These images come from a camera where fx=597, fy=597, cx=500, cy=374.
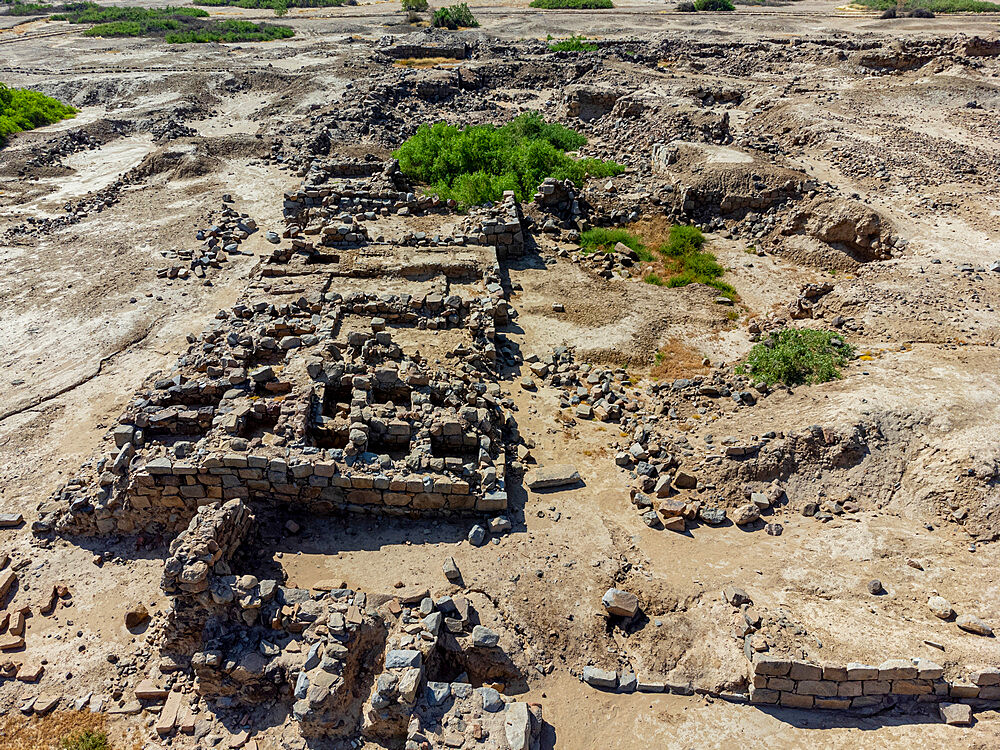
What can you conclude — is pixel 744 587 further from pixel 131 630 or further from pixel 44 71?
pixel 44 71

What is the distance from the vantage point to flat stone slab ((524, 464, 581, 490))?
8.98 meters

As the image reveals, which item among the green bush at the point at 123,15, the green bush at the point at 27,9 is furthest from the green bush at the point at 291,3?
the green bush at the point at 27,9

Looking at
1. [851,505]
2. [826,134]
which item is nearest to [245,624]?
[851,505]

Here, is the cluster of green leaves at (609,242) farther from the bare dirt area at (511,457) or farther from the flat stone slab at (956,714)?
the flat stone slab at (956,714)

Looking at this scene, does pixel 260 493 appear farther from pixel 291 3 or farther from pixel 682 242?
pixel 291 3

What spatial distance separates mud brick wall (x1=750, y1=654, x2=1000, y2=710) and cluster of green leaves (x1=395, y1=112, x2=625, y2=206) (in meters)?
14.3

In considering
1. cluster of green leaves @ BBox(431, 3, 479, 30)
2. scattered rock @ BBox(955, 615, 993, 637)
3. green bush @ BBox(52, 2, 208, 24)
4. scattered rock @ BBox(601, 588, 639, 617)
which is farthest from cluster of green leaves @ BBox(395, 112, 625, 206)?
green bush @ BBox(52, 2, 208, 24)

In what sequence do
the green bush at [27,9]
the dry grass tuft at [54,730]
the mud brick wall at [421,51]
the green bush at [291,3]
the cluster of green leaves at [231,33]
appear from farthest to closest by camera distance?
the green bush at [291,3], the green bush at [27,9], the cluster of green leaves at [231,33], the mud brick wall at [421,51], the dry grass tuft at [54,730]

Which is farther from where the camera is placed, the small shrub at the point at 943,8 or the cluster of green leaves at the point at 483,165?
the small shrub at the point at 943,8

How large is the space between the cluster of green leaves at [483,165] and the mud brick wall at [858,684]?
14.3 m

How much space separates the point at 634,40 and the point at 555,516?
125ft

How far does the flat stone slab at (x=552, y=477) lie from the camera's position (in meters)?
8.98

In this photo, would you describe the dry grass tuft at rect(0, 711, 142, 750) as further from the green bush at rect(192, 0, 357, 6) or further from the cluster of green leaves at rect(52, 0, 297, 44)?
the green bush at rect(192, 0, 357, 6)

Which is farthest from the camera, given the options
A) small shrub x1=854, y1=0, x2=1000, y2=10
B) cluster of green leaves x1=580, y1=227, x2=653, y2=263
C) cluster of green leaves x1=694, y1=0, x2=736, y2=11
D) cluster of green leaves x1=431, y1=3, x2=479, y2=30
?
cluster of green leaves x1=694, y1=0, x2=736, y2=11
